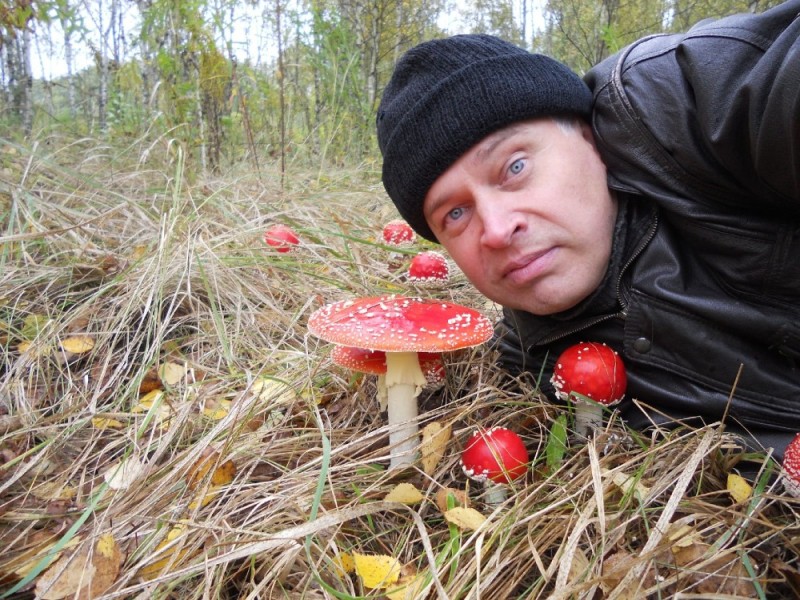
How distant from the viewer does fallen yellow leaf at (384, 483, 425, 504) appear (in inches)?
59.9

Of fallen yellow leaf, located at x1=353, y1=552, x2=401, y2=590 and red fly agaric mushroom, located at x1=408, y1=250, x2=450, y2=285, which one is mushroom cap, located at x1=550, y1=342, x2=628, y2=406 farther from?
red fly agaric mushroom, located at x1=408, y1=250, x2=450, y2=285

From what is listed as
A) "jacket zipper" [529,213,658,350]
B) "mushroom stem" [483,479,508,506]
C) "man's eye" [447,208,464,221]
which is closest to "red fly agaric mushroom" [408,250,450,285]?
"man's eye" [447,208,464,221]

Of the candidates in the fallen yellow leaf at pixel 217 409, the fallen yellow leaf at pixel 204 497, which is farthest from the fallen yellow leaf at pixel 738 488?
the fallen yellow leaf at pixel 217 409

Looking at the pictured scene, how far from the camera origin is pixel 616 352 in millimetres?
1707

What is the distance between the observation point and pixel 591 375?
60.9 inches

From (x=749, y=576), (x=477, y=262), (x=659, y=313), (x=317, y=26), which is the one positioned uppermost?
(x=317, y=26)

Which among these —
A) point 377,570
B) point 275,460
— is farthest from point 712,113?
point 275,460

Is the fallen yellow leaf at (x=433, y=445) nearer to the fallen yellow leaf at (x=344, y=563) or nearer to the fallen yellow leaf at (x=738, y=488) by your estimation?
the fallen yellow leaf at (x=344, y=563)

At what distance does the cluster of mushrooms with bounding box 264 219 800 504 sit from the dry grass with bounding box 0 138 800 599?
0.26 ft

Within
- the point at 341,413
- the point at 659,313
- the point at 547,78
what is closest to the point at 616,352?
the point at 659,313

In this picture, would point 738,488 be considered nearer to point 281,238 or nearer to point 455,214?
point 455,214

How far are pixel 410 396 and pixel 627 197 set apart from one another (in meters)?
0.98

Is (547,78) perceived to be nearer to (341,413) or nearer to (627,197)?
(627,197)

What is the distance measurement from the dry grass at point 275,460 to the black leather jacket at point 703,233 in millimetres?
178
